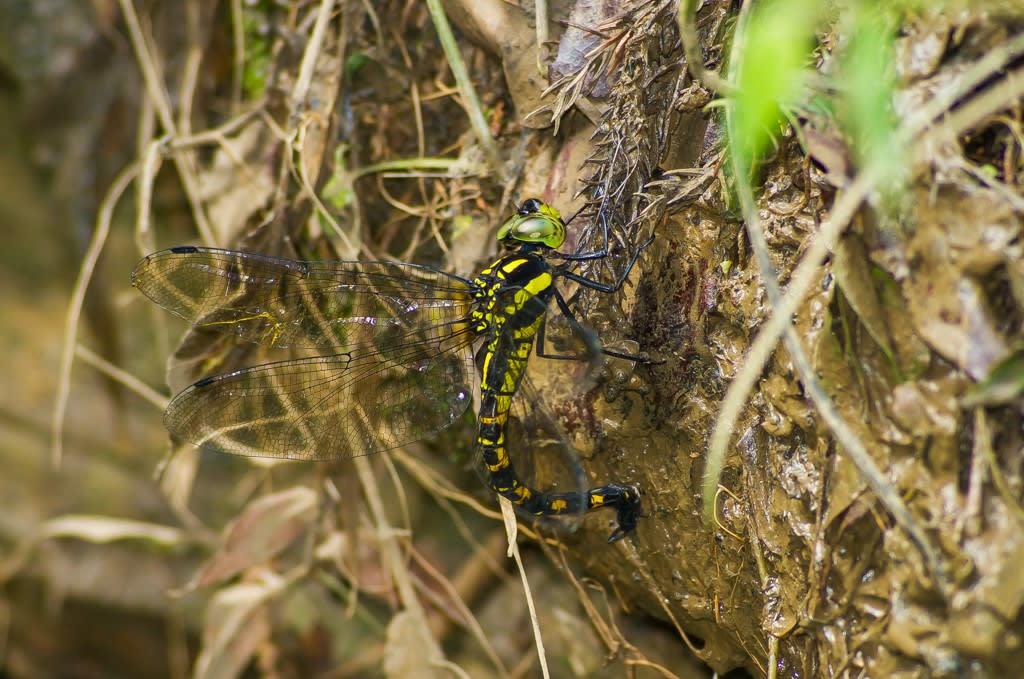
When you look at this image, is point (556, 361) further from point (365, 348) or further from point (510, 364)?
point (365, 348)

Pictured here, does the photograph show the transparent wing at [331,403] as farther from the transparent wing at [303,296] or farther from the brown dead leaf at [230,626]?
the brown dead leaf at [230,626]

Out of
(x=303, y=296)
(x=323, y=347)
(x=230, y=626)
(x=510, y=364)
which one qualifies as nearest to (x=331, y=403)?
(x=323, y=347)

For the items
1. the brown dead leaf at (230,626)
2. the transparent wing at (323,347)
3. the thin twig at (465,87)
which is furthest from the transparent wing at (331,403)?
the brown dead leaf at (230,626)

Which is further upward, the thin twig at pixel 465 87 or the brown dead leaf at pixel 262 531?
the thin twig at pixel 465 87

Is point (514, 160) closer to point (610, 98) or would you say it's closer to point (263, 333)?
point (610, 98)

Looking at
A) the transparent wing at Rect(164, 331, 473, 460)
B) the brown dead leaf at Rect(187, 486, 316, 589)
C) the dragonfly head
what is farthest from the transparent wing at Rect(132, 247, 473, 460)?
the brown dead leaf at Rect(187, 486, 316, 589)

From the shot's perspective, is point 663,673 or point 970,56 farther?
point 663,673

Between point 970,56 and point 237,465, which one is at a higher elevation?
point 970,56

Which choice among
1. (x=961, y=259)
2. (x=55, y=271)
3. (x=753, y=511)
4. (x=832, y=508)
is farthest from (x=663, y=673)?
(x=55, y=271)
